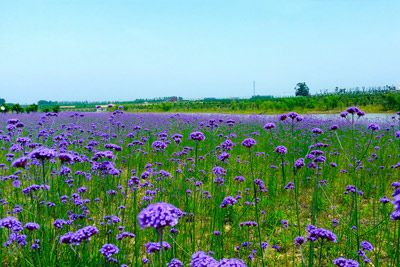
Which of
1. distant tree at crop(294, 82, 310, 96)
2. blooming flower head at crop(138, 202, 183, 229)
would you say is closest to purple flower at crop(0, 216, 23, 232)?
blooming flower head at crop(138, 202, 183, 229)

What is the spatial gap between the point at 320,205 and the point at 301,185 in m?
1.05

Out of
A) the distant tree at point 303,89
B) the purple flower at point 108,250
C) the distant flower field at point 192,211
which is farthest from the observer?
the distant tree at point 303,89

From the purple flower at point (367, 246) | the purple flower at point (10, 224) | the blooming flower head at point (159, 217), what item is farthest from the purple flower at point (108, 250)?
the purple flower at point (367, 246)

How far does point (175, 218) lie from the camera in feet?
6.07

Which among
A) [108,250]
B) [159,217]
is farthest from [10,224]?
[159,217]

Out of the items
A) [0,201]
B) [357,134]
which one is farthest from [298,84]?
[0,201]

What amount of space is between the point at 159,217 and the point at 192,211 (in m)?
3.64

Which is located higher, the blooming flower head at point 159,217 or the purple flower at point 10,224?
the blooming flower head at point 159,217

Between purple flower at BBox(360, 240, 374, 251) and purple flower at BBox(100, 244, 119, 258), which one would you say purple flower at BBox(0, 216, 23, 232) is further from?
purple flower at BBox(360, 240, 374, 251)

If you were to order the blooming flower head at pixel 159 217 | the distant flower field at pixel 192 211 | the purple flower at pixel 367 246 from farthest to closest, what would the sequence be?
the purple flower at pixel 367 246 → the distant flower field at pixel 192 211 → the blooming flower head at pixel 159 217

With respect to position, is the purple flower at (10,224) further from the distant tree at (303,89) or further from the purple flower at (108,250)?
the distant tree at (303,89)

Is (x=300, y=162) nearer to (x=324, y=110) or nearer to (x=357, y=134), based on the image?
(x=357, y=134)

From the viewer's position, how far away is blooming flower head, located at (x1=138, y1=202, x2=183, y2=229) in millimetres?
1816

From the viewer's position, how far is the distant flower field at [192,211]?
2.96 metres
